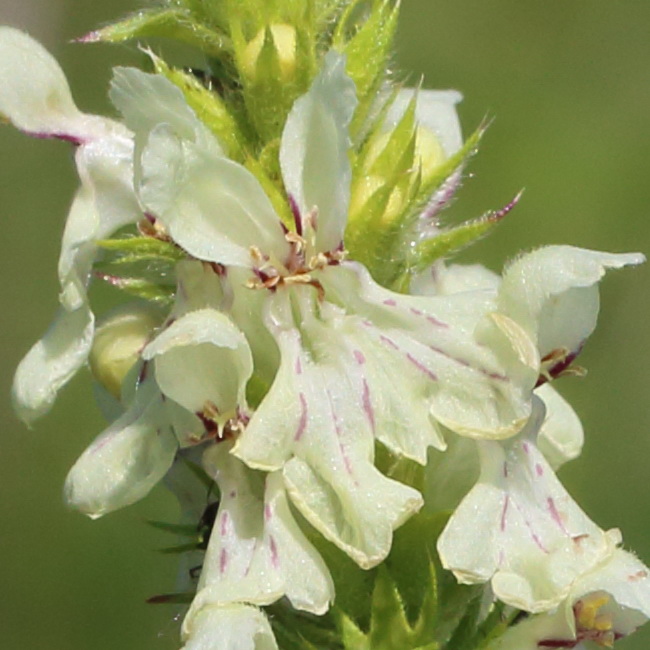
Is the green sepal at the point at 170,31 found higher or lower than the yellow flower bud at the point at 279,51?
lower

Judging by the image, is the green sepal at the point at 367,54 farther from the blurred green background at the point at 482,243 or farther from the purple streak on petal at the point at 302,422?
the blurred green background at the point at 482,243

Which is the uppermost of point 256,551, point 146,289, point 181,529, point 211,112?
point 211,112

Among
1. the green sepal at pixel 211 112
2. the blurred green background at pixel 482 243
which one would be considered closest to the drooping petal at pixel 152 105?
the green sepal at pixel 211 112

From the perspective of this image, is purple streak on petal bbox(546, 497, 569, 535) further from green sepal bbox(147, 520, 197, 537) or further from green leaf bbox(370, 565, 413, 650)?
green sepal bbox(147, 520, 197, 537)

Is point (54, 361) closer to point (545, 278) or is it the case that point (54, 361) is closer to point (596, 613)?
point (545, 278)

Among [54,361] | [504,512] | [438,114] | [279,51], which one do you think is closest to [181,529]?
[54,361]
